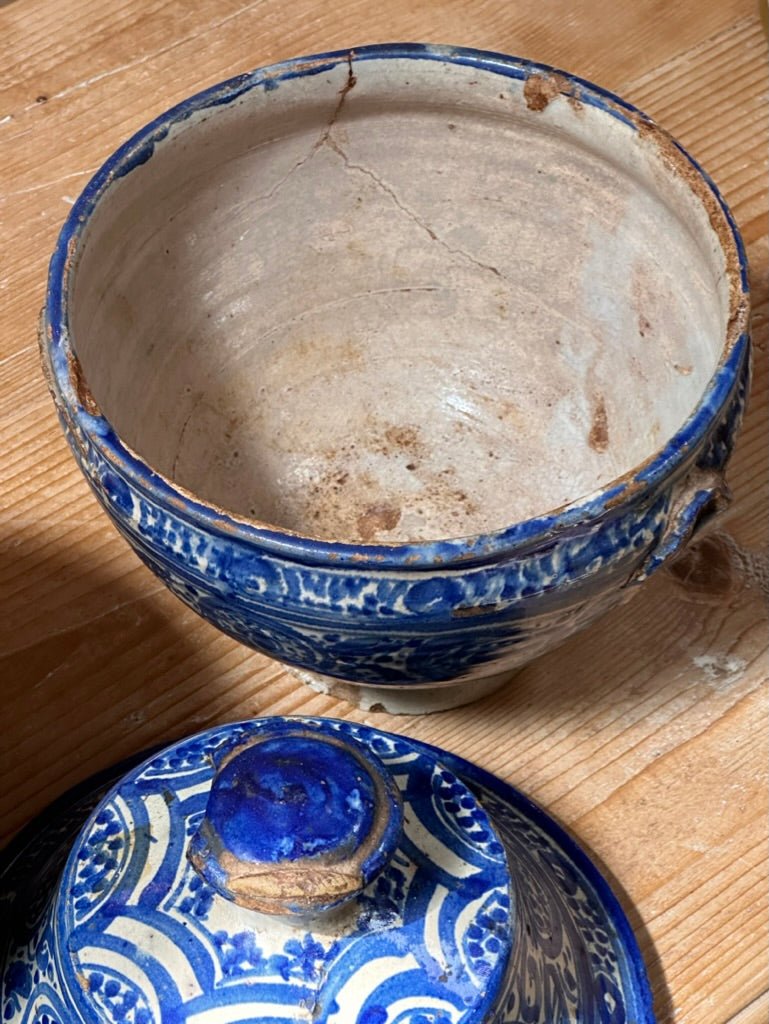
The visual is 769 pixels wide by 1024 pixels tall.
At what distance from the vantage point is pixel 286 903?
0.72 meters

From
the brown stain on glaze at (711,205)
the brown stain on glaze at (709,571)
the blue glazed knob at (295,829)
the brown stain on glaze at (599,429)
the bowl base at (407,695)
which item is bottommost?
the bowl base at (407,695)

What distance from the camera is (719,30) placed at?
55.6 inches

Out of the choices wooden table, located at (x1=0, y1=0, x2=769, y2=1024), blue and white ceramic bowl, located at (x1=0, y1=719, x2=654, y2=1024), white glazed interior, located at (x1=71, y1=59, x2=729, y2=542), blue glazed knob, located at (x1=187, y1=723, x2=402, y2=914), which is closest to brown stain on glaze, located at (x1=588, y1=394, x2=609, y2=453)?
white glazed interior, located at (x1=71, y1=59, x2=729, y2=542)

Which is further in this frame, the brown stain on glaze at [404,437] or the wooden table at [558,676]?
the brown stain on glaze at [404,437]

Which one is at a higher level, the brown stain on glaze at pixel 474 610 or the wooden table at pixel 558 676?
the brown stain on glaze at pixel 474 610

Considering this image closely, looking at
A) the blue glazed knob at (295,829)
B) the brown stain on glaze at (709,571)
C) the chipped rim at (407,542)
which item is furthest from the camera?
the brown stain on glaze at (709,571)

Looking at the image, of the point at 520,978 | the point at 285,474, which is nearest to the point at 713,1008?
the point at 520,978

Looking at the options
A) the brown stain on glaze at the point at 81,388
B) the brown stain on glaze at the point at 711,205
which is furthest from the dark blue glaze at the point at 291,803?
the brown stain on glaze at the point at 711,205

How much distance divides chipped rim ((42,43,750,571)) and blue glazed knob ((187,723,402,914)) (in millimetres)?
117

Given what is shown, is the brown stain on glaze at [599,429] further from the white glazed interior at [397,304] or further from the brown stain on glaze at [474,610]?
the brown stain on glaze at [474,610]

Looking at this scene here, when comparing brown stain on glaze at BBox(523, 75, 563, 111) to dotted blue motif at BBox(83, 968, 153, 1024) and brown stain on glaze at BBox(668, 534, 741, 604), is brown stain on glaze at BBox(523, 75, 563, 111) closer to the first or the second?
brown stain on glaze at BBox(668, 534, 741, 604)

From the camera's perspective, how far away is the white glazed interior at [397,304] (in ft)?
3.48

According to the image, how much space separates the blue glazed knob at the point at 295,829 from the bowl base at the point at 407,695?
0.34m

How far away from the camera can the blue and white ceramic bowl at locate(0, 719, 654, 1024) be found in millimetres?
731
